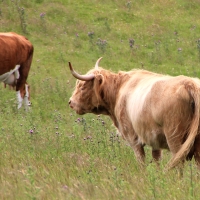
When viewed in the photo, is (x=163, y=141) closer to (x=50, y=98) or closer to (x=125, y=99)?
(x=125, y=99)

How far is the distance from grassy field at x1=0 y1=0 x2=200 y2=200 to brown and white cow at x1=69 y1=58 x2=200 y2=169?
22 cm

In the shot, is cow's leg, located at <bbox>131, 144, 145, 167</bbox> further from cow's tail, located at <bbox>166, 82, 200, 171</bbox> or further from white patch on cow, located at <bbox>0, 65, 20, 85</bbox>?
white patch on cow, located at <bbox>0, 65, 20, 85</bbox>

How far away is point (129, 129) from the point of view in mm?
6785

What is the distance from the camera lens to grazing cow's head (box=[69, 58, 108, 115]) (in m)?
7.44

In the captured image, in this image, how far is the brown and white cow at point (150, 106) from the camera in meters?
5.71

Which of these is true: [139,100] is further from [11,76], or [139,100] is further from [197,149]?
[11,76]

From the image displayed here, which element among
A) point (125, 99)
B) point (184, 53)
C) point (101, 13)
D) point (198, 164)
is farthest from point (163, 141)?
point (101, 13)

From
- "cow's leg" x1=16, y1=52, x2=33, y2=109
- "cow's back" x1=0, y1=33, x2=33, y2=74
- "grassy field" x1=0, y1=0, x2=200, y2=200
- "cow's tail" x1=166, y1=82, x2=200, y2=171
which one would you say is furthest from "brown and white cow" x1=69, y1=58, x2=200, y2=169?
"cow's leg" x1=16, y1=52, x2=33, y2=109

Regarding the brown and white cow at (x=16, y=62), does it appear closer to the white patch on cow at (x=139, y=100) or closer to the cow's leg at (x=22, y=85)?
the cow's leg at (x=22, y=85)

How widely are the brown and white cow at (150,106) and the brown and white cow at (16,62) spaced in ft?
15.9

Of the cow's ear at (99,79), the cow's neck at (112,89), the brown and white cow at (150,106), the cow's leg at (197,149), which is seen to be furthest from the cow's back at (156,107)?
the cow's ear at (99,79)

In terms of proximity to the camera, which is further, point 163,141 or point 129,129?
point 129,129

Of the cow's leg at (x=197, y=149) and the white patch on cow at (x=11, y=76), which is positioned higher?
the cow's leg at (x=197, y=149)

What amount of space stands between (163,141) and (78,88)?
1.80m
